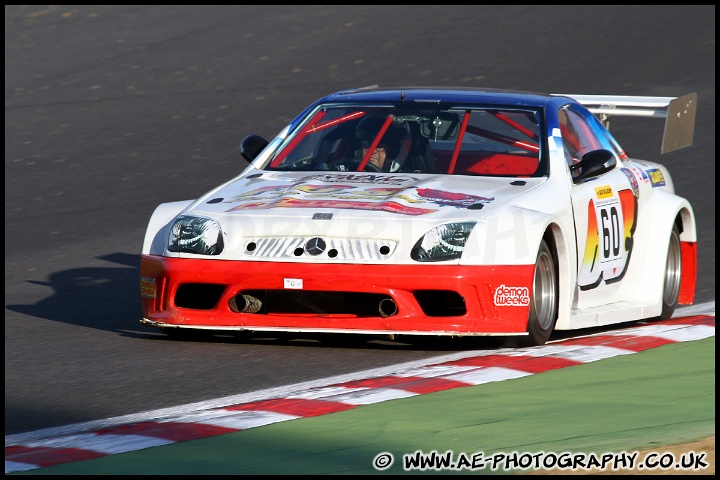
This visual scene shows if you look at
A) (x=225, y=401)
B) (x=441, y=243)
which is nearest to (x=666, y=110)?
(x=441, y=243)

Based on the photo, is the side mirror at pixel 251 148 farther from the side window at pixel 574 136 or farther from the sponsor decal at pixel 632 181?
the sponsor decal at pixel 632 181

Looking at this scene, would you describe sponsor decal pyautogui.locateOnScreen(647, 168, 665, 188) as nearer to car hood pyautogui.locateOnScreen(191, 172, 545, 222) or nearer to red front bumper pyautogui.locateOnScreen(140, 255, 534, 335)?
car hood pyautogui.locateOnScreen(191, 172, 545, 222)

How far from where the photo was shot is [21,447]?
532 cm

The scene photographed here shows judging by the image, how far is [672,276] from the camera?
910 cm

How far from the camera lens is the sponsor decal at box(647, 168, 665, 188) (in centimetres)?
910

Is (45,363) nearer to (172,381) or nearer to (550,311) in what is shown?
(172,381)

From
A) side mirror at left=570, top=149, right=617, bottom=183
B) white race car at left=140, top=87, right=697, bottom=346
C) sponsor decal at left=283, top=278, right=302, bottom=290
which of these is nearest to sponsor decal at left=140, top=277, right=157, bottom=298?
white race car at left=140, top=87, right=697, bottom=346

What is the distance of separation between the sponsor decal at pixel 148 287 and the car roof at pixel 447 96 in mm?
1848

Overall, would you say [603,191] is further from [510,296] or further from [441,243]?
[441,243]

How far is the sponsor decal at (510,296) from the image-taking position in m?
7.18

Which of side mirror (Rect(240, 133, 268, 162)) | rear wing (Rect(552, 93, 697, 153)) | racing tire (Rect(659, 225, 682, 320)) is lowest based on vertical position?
racing tire (Rect(659, 225, 682, 320))

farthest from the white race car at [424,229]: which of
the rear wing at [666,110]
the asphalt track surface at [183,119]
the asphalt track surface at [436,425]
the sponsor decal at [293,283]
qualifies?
the asphalt track surface at [436,425]

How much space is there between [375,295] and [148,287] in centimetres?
120

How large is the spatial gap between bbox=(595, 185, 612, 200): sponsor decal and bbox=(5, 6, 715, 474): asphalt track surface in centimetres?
135
